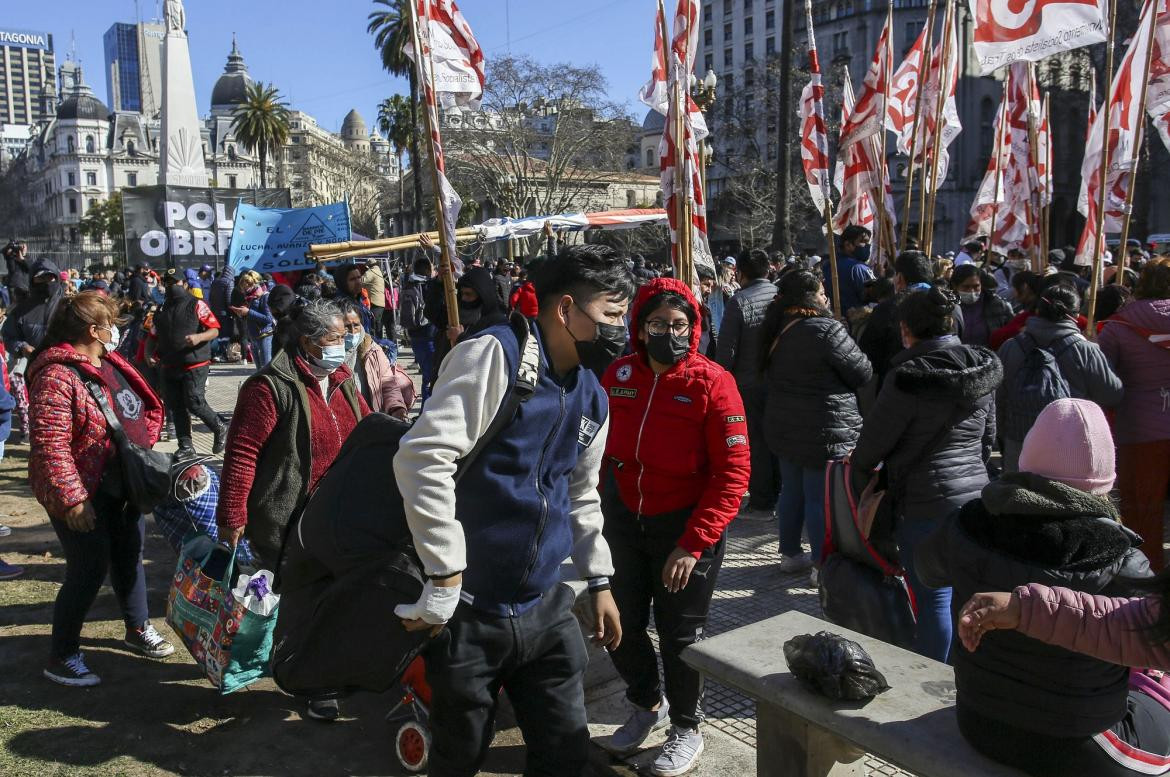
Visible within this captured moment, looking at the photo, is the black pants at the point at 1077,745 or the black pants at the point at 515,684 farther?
the black pants at the point at 515,684

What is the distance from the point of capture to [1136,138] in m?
7.36

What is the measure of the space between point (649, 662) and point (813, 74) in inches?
275

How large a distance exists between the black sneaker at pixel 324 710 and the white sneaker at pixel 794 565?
2.93m

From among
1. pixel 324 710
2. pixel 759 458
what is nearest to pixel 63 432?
pixel 324 710

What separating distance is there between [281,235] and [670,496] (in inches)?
427

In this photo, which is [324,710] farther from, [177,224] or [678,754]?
[177,224]

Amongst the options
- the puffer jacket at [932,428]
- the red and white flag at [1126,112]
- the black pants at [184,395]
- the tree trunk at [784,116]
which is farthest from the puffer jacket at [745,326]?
the tree trunk at [784,116]

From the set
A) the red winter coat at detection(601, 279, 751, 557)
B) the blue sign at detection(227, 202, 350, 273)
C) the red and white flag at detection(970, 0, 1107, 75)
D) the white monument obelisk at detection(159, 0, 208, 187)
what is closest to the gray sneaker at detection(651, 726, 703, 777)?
the red winter coat at detection(601, 279, 751, 557)

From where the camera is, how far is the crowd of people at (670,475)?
2.26 m

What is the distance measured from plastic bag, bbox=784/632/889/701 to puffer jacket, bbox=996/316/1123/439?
293 cm

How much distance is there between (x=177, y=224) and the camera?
18.8 m

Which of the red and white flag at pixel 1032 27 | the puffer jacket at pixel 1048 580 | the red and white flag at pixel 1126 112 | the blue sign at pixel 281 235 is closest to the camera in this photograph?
the puffer jacket at pixel 1048 580

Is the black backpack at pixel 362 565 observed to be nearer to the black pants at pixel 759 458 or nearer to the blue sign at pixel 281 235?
the black pants at pixel 759 458

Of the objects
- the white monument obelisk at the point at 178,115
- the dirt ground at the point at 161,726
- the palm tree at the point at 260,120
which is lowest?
the dirt ground at the point at 161,726
